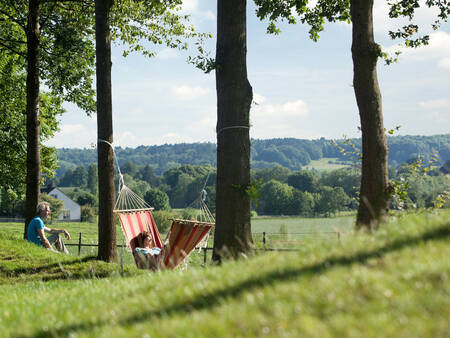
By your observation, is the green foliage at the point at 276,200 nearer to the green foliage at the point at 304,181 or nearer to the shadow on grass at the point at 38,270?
the green foliage at the point at 304,181

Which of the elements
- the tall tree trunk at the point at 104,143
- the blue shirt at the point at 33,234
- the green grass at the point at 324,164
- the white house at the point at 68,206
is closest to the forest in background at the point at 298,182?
the green grass at the point at 324,164

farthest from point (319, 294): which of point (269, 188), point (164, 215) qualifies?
point (269, 188)

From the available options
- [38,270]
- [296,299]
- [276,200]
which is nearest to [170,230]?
[38,270]

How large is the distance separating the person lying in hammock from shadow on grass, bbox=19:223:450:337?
5185mm

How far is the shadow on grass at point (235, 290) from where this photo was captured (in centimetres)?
299

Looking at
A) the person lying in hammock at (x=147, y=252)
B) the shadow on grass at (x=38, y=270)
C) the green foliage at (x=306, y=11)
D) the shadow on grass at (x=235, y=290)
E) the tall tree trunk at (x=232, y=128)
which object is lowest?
the shadow on grass at (x=38, y=270)

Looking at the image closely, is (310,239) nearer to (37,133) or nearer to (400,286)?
(400,286)

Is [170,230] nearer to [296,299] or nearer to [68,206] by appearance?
[296,299]

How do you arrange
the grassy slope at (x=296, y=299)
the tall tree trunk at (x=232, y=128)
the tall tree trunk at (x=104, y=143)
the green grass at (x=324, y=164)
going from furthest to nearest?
1. the green grass at (x=324, y=164)
2. the tall tree trunk at (x=104, y=143)
3. the tall tree trunk at (x=232, y=128)
4. the grassy slope at (x=296, y=299)

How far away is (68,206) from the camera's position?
98938 millimetres

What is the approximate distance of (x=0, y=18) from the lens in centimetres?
1473

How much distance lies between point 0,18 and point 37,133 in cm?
507

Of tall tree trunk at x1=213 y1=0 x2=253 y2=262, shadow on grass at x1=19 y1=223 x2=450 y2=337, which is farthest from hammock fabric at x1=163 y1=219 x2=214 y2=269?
shadow on grass at x1=19 y1=223 x2=450 y2=337

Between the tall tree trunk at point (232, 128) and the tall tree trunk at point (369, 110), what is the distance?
5.17ft
